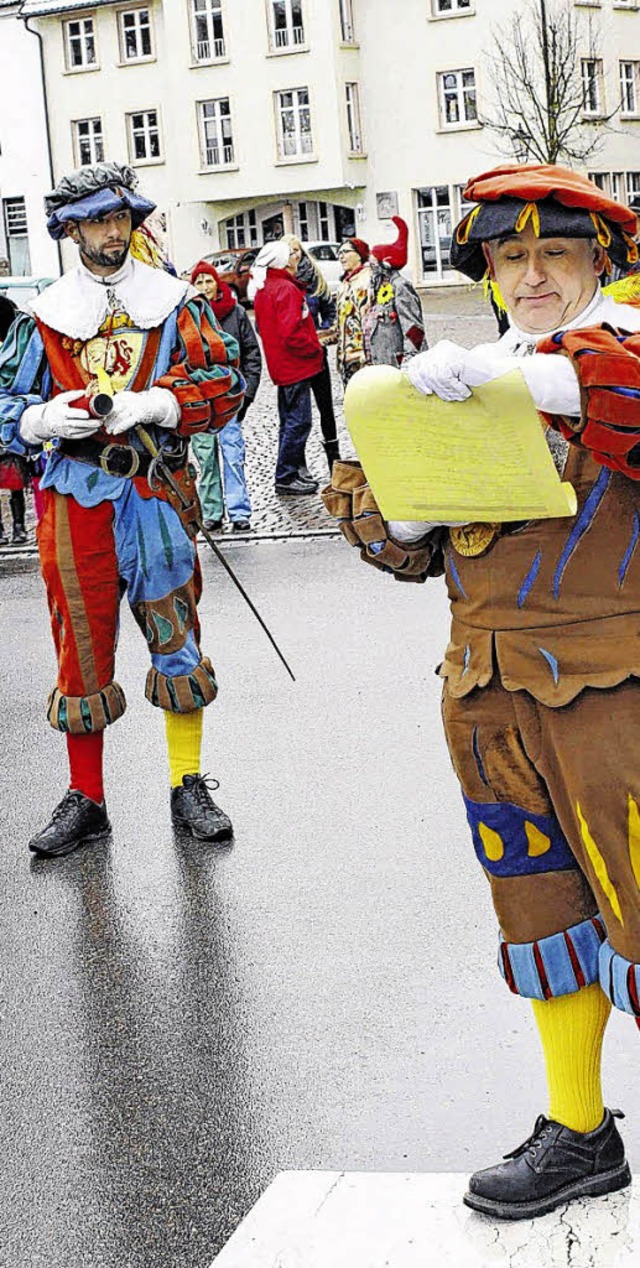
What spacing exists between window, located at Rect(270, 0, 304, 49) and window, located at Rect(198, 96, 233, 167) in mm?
2357

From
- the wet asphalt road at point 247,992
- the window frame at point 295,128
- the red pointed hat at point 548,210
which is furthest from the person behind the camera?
the window frame at point 295,128

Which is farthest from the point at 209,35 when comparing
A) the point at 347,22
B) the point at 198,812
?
the point at 198,812

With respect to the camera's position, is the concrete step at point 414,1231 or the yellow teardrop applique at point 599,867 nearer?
the yellow teardrop applique at point 599,867

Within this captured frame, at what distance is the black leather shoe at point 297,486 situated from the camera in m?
13.8

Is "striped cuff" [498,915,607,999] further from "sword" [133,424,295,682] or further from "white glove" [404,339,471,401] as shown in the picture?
"sword" [133,424,295,682]

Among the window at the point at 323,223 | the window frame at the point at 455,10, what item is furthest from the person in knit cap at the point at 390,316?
the window at the point at 323,223

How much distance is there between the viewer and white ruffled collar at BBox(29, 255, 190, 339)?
5352 mm

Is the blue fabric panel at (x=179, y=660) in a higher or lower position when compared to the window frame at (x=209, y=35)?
lower

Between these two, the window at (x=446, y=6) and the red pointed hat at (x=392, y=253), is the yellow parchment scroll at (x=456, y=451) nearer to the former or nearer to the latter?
the red pointed hat at (x=392, y=253)

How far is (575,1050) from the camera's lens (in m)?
3.16

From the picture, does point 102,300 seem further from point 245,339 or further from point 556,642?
point 245,339

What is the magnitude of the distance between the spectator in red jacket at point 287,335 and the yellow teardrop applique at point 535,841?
10444 mm

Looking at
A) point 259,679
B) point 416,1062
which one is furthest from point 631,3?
point 416,1062

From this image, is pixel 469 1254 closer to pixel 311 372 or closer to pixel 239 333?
pixel 239 333
